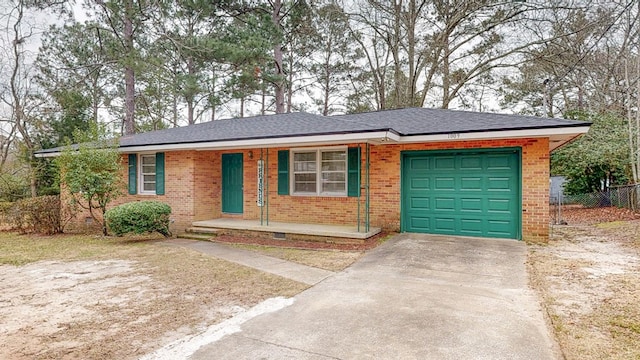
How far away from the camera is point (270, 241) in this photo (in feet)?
28.4

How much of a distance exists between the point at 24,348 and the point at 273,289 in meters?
2.67

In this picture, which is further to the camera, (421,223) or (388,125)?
(388,125)

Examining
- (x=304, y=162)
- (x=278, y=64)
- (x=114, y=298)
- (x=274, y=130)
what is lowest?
(x=114, y=298)

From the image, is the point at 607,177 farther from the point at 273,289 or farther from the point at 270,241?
the point at 273,289

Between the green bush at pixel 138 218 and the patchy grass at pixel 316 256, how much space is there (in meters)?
2.87

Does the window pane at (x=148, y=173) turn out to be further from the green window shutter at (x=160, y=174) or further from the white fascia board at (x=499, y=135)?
the white fascia board at (x=499, y=135)

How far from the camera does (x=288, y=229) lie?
882cm

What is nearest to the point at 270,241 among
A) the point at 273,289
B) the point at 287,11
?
the point at 273,289

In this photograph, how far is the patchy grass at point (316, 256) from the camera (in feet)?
20.9

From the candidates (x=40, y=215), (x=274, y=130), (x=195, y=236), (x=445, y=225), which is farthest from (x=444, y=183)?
(x=40, y=215)

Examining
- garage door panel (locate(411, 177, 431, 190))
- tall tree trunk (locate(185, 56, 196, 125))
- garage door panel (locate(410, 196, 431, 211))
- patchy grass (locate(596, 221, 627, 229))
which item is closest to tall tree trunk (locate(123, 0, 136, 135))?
tall tree trunk (locate(185, 56, 196, 125))

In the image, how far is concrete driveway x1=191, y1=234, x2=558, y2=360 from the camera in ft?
10.3

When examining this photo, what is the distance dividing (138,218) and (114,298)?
481 centimetres

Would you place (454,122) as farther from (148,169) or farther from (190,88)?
(190,88)
